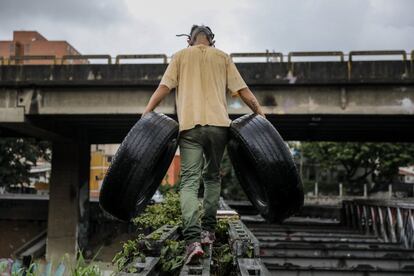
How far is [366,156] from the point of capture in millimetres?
47250

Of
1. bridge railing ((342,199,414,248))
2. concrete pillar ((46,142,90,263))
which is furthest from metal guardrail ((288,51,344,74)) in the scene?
concrete pillar ((46,142,90,263))

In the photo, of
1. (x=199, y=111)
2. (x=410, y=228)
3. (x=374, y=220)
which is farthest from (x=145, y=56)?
(x=199, y=111)

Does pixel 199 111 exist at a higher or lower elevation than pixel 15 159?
higher

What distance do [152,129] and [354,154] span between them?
45816mm

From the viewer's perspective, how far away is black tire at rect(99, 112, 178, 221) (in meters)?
3.93

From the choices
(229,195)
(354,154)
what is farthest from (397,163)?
(229,195)

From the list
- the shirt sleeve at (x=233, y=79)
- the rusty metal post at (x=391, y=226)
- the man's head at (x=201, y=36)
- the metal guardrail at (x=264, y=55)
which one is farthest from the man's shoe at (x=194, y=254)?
the metal guardrail at (x=264, y=55)

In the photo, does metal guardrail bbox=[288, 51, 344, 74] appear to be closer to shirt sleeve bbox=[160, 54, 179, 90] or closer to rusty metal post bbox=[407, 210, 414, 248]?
rusty metal post bbox=[407, 210, 414, 248]

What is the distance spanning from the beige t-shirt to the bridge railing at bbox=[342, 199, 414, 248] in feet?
30.5

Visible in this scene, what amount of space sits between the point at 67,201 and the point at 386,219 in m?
14.3

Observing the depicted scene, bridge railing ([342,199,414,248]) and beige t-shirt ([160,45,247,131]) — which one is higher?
beige t-shirt ([160,45,247,131])

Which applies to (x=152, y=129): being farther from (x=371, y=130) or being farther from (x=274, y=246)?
(x=371, y=130)

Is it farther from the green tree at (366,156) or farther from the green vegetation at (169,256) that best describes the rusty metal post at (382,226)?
the green tree at (366,156)

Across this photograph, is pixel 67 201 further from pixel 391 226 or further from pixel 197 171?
pixel 197 171
